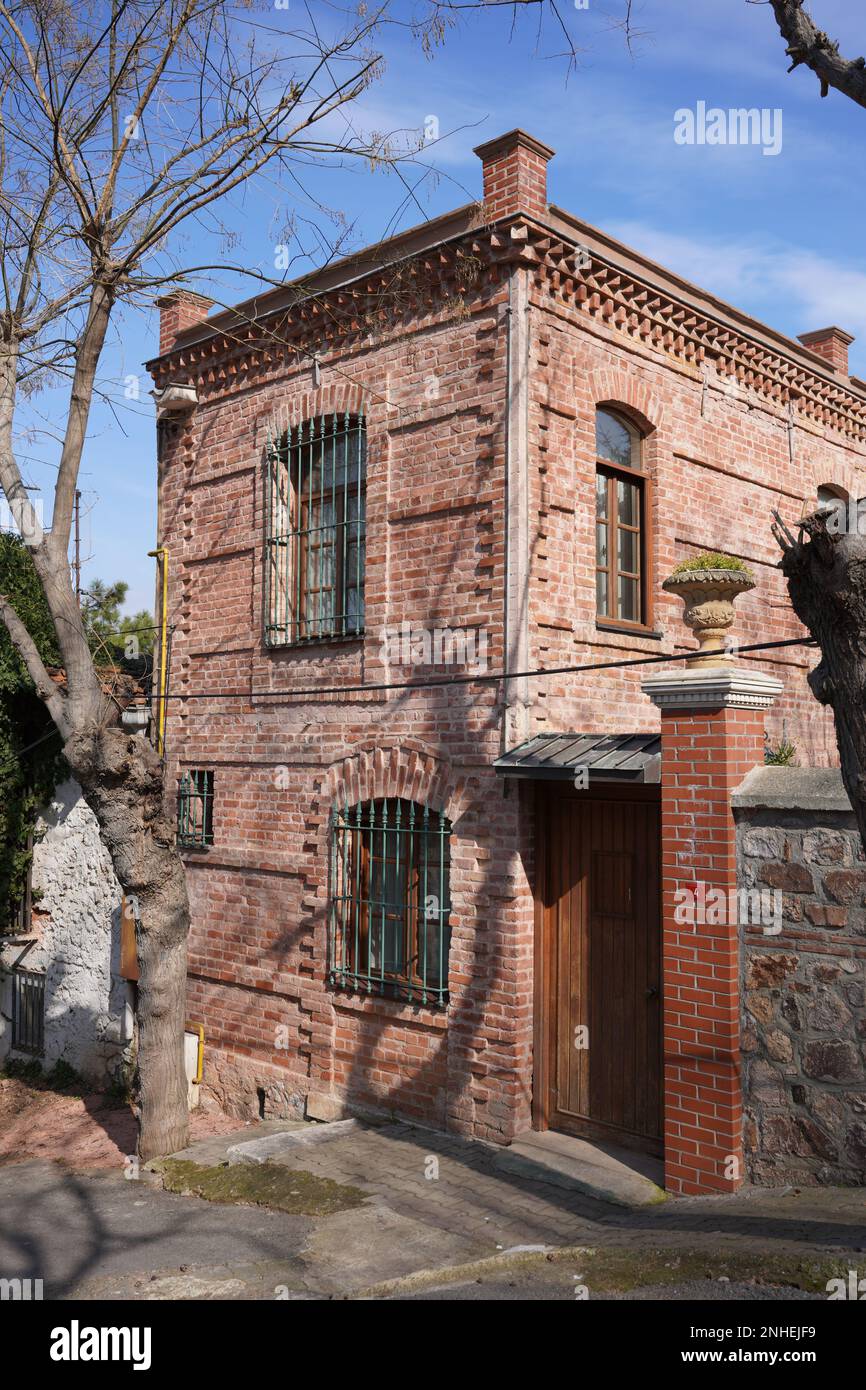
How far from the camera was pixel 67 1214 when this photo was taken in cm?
729

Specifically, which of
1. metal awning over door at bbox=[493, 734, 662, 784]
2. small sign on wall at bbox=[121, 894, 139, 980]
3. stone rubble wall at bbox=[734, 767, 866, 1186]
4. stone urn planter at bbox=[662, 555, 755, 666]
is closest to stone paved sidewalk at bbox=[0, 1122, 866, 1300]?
stone rubble wall at bbox=[734, 767, 866, 1186]

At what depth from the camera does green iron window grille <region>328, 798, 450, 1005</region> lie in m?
8.43

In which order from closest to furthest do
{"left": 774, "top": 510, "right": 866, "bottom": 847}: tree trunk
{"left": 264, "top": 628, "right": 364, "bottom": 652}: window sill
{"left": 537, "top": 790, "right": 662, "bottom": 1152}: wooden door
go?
{"left": 774, "top": 510, "right": 866, "bottom": 847}: tree trunk, {"left": 537, "top": 790, "right": 662, "bottom": 1152}: wooden door, {"left": 264, "top": 628, "right": 364, "bottom": 652}: window sill

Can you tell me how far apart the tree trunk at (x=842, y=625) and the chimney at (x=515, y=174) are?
17.7ft

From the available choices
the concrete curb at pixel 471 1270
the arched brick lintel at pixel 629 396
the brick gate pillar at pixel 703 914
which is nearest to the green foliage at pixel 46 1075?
the concrete curb at pixel 471 1270

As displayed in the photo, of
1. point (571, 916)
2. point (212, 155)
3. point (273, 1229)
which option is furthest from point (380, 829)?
point (212, 155)

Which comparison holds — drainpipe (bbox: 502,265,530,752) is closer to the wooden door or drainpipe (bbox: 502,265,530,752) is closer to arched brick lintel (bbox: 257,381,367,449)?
the wooden door

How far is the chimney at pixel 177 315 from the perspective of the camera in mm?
11719

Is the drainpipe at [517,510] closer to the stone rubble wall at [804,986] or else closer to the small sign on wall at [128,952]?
A: the stone rubble wall at [804,986]

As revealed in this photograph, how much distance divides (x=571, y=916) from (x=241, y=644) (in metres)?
4.66

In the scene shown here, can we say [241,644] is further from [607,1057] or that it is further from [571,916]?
[607,1057]

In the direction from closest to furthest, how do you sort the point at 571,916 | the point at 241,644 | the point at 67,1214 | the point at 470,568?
the point at 67,1214 < the point at 571,916 < the point at 470,568 < the point at 241,644

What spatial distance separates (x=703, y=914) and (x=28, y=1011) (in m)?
9.97

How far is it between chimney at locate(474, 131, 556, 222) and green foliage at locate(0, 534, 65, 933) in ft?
24.3
